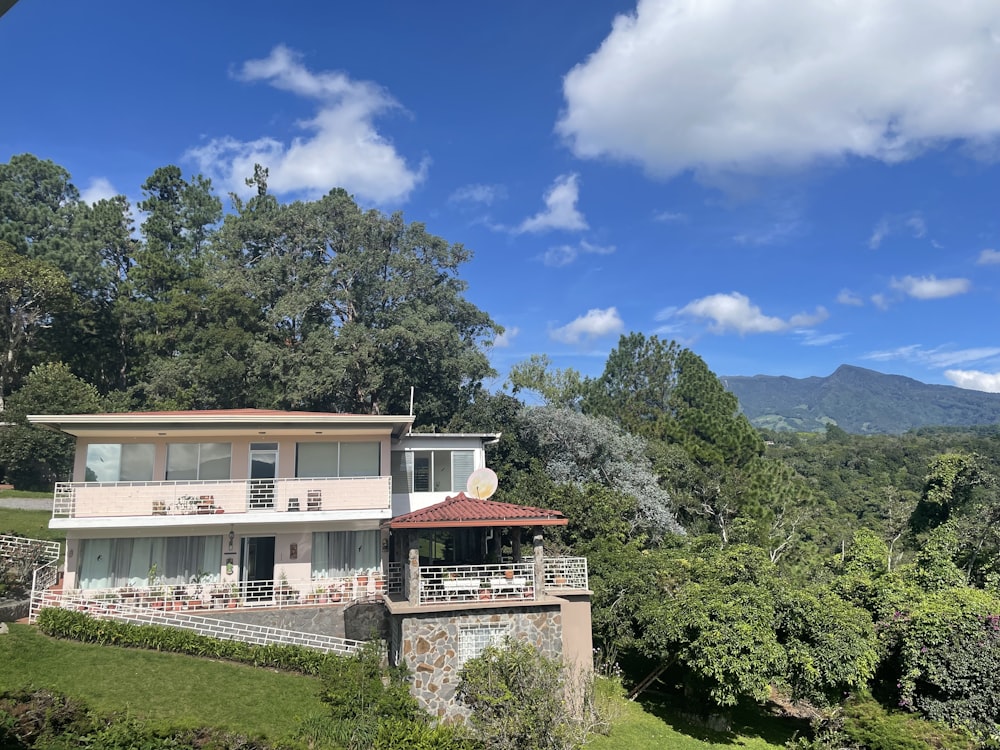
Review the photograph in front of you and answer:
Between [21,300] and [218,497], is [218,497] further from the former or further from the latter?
[21,300]

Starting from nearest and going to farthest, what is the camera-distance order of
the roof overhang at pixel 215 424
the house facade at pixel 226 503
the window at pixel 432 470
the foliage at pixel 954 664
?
the foliage at pixel 954 664
the house facade at pixel 226 503
the roof overhang at pixel 215 424
the window at pixel 432 470

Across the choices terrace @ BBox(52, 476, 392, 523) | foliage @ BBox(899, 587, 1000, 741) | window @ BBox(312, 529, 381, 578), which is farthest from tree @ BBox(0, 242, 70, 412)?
foliage @ BBox(899, 587, 1000, 741)

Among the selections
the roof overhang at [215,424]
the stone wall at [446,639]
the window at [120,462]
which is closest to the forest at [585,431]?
the stone wall at [446,639]

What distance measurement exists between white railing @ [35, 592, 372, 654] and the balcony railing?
253 centimetres

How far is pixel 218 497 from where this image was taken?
1984 centimetres

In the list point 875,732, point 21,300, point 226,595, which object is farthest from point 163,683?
point 21,300

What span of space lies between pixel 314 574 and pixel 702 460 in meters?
26.0

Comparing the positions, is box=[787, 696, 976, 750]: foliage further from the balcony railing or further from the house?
the balcony railing

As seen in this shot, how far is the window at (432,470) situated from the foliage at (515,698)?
8.39m

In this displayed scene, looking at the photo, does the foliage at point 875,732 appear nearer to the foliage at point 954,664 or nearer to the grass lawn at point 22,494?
the foliage at point 954,664

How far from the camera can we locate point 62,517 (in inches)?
749

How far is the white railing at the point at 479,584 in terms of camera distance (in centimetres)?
1688

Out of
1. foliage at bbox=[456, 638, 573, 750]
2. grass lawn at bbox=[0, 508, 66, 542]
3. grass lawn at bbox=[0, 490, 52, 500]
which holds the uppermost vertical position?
grass lawn at bbox=[0, 490, 52, 500]

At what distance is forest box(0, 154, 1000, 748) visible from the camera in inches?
661
